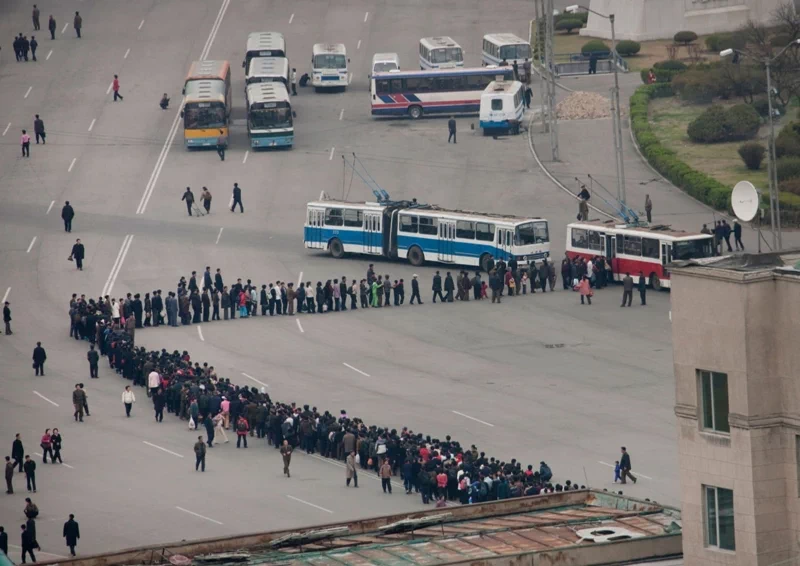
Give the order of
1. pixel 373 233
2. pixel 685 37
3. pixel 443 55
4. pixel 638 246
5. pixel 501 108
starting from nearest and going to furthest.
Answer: pixel 638 246, pixel 373 233, pixel 501 108, pixel 443 55, pixel 685 37

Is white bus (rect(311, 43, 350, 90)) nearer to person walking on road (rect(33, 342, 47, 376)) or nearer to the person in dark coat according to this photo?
person walking on road (rect(33, 342, 47, 376))

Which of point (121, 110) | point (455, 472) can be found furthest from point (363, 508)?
point (121, 110)

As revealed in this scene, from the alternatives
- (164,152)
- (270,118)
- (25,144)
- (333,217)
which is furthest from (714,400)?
(25,144)

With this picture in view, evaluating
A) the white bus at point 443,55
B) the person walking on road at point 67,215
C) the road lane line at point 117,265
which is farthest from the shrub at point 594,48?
the person walking on road at point 67,215

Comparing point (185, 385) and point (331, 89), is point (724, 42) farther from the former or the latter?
point (185, 385)

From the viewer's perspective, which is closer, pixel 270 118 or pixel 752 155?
pixel 752 155

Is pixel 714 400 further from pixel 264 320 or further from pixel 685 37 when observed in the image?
pixel 685 37
